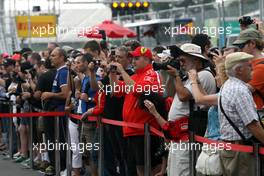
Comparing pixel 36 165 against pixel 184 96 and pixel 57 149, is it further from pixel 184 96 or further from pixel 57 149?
pixel 184 96

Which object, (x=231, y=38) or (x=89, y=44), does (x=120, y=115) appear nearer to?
(x=89, y=44)

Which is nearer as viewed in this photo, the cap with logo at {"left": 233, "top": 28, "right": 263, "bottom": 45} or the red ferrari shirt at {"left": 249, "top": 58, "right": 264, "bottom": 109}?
the red ferrari shirt at {"left": 249, "top": 58, "right": 264, "bottom": 109}

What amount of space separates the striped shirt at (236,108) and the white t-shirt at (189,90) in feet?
3.34

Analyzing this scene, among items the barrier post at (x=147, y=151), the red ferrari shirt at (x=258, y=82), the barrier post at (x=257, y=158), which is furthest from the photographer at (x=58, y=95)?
the barrier post at (x=257, y=158)

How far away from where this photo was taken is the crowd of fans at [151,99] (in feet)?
24.8

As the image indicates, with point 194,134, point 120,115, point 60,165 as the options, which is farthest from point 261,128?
point 60,165

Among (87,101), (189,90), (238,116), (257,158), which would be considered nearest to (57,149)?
(87,101)

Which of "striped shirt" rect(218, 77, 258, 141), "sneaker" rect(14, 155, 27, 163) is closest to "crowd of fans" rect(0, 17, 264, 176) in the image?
"striped shirt" rect(218, 77, 258, 141)

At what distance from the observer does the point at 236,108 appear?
7.47 m

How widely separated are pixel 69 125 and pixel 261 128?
19.8ft

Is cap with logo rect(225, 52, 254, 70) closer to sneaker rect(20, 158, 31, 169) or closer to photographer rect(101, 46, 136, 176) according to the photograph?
photographer rect(101, 46, 136, 176)

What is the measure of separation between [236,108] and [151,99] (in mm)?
2308

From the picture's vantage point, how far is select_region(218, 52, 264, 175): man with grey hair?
732 centimetres

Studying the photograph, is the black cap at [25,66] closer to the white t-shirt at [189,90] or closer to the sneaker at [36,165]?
the sneaker at [36,165]
